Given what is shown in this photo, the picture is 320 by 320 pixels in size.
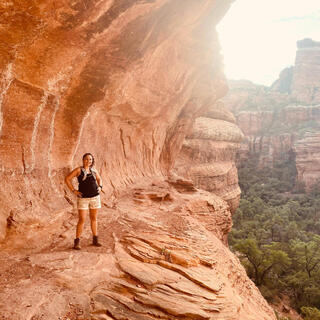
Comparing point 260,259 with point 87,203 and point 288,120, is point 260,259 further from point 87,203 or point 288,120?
point 288,120

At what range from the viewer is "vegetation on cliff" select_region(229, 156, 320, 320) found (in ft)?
49.9

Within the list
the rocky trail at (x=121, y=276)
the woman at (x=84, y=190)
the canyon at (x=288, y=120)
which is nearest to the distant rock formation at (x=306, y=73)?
the canyon at (x=288, y=120)

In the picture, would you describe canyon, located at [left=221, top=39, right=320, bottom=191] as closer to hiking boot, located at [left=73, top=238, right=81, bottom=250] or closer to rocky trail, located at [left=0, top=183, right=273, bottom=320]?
rocky trail, located at [left=0, top=183, right=273, bottom=320]

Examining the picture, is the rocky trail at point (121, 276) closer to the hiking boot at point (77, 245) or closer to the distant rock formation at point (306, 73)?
the hiking boot at point (77, 245)

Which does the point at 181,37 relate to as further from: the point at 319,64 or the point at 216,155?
the point at 319,64

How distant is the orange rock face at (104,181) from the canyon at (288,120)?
115 feet

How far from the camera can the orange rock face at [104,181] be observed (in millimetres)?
3201

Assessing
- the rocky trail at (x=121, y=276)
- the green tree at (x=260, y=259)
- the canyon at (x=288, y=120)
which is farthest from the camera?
the canyon at (x=288, y=120)

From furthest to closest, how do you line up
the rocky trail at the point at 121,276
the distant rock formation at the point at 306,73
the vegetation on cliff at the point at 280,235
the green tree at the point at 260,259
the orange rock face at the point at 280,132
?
the distant rock formation at the point at 306,73, the orange rock face at the point at 280,132, the green tree at the point at 260,259, the vegetation on cliff at the point at 280,235, the rocky trail at the point at 121,276

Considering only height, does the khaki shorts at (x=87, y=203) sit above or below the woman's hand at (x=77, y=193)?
below

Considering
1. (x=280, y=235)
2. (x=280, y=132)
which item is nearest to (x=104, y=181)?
(x=280, y=235)

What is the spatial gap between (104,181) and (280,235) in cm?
1976

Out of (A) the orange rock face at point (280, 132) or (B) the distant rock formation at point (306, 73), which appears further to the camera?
(B) the distant rock formation at point (306, 73)

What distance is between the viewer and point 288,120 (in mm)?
45094
